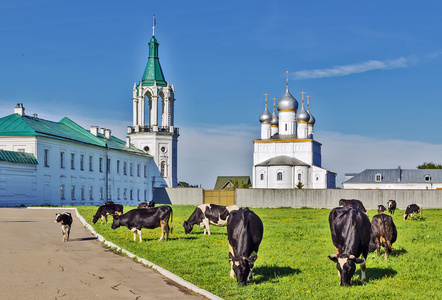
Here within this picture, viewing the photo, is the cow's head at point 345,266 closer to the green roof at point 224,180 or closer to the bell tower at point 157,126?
the bell tower at point 157,126

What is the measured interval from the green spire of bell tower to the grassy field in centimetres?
7211

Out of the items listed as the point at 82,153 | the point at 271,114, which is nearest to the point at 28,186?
the point at 82,153

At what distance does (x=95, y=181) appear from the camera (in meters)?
69.4

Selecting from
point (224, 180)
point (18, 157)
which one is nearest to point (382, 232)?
point (18, 157)

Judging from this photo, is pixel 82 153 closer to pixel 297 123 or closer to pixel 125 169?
pixel 125 169

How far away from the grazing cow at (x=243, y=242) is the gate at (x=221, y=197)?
5054cm

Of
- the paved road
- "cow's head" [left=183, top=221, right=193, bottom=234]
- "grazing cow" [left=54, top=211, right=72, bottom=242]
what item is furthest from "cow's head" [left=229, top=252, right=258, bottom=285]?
"cow's head" [left=183, top=221, right=193, bottom=234]

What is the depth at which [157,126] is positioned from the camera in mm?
91125

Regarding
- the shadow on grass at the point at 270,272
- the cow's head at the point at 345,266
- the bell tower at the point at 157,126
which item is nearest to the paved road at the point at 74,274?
the shadow on grass at the point at 270,272

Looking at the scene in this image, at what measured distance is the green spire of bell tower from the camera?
3681 inches

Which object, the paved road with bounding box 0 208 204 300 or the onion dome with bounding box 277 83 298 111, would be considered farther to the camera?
the onion dome with bounding box 277 83 298 111

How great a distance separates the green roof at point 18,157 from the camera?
53.0m

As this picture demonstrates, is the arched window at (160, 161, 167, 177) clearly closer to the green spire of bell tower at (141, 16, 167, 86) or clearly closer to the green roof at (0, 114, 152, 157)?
the green spire of bell tower at (141, 16, 167, 86)

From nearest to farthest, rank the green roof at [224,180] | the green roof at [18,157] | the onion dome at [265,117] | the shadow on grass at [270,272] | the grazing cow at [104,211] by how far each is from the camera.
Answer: the shadow on grass at [270,272] < the grazing cow at [104,211] < the green roof at [18,157] < the onion dome at [265,117] < the green roof at [224,180]
